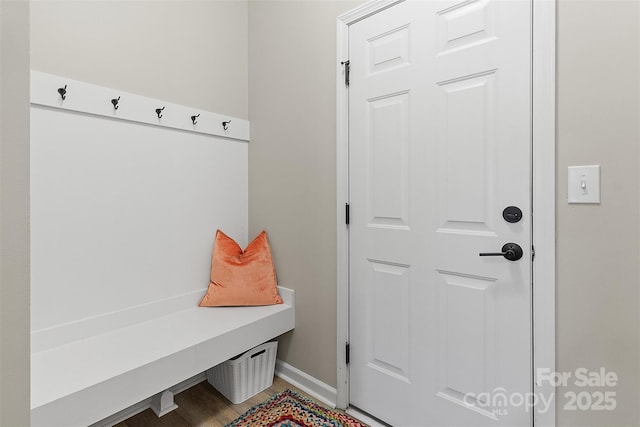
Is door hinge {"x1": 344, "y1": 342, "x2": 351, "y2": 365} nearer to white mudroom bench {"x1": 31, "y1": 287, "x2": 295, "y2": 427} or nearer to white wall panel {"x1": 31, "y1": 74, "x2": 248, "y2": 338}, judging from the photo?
white mudroom bench {"x1": 31, "y1": 287, "x2": 295, "y2": 427}

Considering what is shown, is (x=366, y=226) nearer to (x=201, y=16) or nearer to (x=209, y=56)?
(x=209, y=56)

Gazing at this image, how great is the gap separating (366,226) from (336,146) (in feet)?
1.47

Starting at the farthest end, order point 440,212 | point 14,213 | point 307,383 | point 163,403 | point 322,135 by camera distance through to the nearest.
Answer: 1. point 307,383
2. point 322,135
3. point 163,403
4. point 440,212
5. point 14,213

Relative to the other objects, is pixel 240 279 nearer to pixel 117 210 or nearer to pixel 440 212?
pixel 117 210

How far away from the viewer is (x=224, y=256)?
201cm

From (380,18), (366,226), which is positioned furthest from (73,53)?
(366,226)

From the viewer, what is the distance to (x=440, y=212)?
141 cm

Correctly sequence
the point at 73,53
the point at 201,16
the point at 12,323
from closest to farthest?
the point at 12,323 < the point at 73,53 < the point at 201,16

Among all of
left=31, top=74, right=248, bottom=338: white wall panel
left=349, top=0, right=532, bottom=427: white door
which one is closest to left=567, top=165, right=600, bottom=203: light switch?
left=349, top=0, right=532, bottom=427: white door

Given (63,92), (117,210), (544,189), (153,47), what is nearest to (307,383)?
(117,210)

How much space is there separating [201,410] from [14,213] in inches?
63.2

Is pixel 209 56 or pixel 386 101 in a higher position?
pixel 209 56

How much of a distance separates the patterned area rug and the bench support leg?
0.37 metres

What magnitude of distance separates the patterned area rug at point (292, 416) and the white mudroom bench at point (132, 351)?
1.08ft
